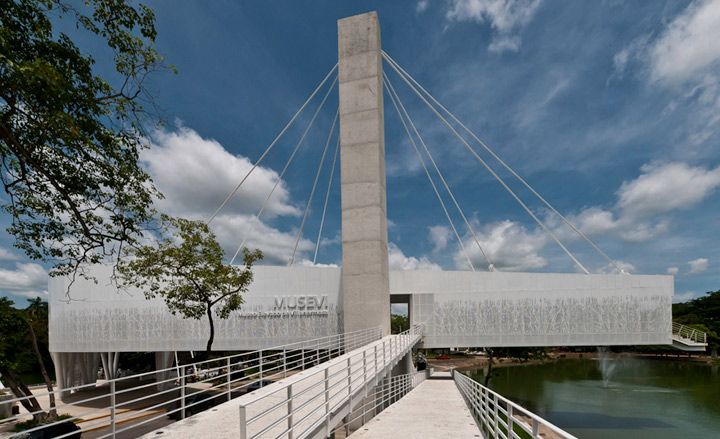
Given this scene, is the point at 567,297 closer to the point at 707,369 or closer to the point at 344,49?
the point at 344,49

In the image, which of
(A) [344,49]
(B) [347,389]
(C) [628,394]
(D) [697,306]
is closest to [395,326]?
(C) [628,394]

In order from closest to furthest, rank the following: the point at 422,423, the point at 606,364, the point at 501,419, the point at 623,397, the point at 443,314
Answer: the point at 422,423 < the point at 501,419 < the point at 443,314 < the point at 623,397 < the point at 606,364

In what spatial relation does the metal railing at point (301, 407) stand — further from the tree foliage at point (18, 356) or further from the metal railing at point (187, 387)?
the tree foliage at point (18, 356)

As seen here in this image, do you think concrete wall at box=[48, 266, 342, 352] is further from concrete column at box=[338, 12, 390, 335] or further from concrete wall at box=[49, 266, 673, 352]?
concrete column at box=[338, 12, 390, 335]

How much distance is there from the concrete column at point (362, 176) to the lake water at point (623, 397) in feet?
45.5

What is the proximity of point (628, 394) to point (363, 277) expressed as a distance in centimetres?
2742

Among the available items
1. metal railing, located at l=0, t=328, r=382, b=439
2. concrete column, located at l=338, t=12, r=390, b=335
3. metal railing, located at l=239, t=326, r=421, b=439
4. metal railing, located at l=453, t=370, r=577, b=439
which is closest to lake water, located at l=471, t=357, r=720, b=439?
concrete column, located at l=338, t=12, r=390, b=335

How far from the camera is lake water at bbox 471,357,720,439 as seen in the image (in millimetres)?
22156

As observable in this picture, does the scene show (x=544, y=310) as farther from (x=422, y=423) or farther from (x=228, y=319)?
(x=228, y=319)

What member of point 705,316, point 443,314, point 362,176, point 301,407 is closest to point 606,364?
point 705,316

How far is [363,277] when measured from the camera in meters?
20.5

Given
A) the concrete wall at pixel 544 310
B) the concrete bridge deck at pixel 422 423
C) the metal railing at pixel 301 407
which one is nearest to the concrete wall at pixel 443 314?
the concrete wall at pixel 544 310

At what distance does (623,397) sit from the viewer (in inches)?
1208

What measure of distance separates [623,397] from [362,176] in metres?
28.6
